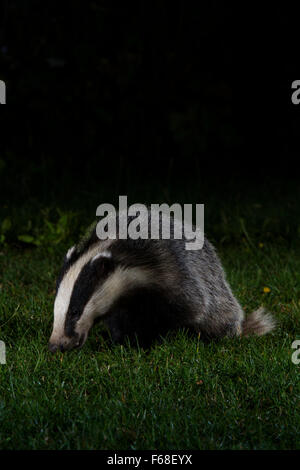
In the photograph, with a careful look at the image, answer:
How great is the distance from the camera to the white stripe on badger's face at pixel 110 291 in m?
3.43

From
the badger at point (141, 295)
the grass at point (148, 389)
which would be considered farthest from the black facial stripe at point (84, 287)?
the grass at point (148, 389)

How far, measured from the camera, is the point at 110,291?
3512mm

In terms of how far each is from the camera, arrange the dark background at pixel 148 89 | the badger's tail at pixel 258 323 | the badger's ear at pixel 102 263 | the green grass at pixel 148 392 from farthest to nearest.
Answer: the dark background at pixel 148 89 → the badger's tail at pixel 258 323 → the badger's ear at pixel 102 263 → the green grass at pixel 148 392

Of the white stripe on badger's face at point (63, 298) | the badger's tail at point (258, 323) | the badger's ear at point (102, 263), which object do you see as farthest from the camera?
the badger's tail at point (258, 323)

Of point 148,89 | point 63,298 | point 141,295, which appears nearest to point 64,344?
point 63,298

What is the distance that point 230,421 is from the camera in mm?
2705

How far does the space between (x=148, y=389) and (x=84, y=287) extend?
2.19 feet

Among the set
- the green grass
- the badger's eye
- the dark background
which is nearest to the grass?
the green grass

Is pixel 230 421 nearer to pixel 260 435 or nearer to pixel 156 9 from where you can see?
pixel 260 435

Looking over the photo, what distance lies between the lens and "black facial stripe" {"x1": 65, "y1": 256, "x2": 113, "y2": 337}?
338cm

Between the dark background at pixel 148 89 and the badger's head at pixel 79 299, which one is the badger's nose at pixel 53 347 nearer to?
the badger's head at pixel 79 299

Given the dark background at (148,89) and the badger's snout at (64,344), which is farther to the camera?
the dark background at (148,89)

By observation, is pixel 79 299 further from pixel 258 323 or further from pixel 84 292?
pixel 258 323
